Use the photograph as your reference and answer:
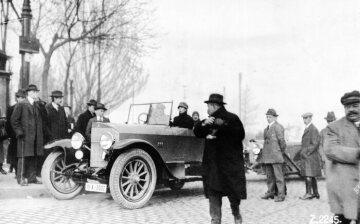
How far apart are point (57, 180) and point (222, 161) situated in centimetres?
429

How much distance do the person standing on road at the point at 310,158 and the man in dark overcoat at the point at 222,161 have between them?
3526 millimetres

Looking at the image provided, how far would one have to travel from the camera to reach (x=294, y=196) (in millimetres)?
9805

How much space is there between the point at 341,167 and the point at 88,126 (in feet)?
22.4

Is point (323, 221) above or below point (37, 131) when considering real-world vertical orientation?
below

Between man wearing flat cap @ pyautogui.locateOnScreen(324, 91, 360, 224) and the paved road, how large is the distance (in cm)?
234

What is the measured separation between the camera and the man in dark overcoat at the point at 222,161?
19.3 feet

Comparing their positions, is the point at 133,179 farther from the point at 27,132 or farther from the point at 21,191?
the point at 27,132

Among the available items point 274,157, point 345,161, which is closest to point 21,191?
point 274,157

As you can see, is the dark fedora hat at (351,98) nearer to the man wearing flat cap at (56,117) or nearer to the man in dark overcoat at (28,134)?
the man in dark overcoat at (28,134)

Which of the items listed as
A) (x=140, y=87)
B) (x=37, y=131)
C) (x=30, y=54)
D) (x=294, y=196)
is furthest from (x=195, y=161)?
(x=140, y=87)

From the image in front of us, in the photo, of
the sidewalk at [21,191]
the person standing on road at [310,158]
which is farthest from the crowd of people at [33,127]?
the person standing on road at [310,158]

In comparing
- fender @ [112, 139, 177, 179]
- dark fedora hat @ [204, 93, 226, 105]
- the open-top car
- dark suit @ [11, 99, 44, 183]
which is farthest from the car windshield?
dark fedora hat @ [204, 93, 226, 105]

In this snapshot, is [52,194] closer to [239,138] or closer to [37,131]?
[37,131]

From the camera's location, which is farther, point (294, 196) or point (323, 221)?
point (294, 196)
